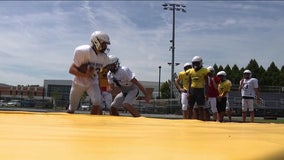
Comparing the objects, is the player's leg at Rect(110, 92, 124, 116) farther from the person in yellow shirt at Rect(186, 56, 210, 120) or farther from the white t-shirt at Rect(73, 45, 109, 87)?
the person in yellow shirt at Rect(186, 56, 210, 120)

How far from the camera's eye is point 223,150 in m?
1.65

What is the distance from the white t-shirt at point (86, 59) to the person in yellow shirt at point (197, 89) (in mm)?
3916

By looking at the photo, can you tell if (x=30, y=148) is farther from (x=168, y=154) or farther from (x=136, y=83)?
(x=136, y=83)

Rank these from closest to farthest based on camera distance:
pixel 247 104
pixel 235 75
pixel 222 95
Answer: pixel 222 95 → pixel 247 104 → pixel 235 75

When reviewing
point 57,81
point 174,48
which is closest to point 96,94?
point 174,48

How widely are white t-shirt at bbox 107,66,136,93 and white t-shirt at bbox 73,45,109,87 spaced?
170 cm

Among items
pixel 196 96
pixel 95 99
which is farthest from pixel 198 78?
pixel 95 99

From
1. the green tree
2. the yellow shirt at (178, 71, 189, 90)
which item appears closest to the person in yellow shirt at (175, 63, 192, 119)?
the yellow shirt at (178, 71, 189, 90)

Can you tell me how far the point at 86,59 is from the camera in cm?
636

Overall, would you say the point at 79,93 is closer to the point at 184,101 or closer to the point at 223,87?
the point at 184,101

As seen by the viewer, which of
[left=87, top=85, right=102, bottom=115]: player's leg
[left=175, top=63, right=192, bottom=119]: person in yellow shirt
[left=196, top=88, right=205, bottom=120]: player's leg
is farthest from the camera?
[left=175, top=63, right=192, bottom=119]: person in yellow shirt

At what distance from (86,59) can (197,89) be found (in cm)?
421

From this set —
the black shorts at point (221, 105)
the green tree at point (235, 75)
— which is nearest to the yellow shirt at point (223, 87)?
the black shorts at point (221, 105)

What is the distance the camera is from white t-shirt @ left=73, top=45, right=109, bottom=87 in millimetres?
6324
